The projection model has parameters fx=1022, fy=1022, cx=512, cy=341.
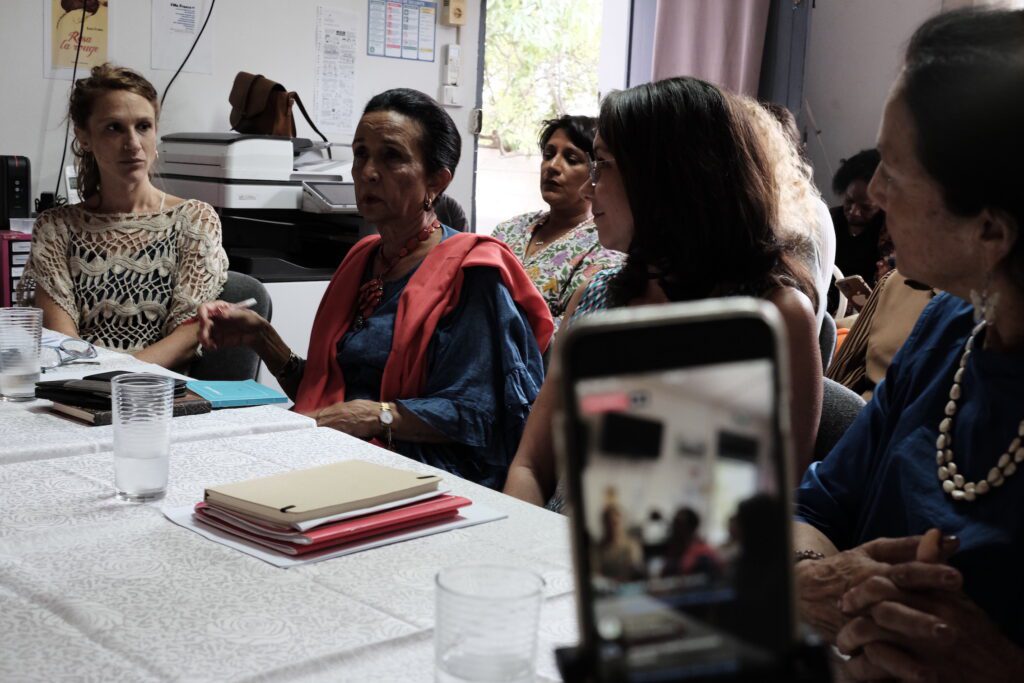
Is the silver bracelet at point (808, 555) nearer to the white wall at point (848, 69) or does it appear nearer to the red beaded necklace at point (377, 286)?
the red beaded necklace at point (377, 286)

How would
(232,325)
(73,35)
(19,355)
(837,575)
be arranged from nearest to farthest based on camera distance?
(837,575) → (19,355) → (232,325) → (73,35)

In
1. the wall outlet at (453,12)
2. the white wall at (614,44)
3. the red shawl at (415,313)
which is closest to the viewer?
the red shawl at (415,313)

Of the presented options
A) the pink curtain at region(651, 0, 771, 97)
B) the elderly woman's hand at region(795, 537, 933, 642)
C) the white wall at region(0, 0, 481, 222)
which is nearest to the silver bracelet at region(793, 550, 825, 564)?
the elderly woman's hand at region(795, 537, 933, 642)

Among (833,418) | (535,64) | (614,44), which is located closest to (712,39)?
(614,44)

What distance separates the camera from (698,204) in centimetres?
159

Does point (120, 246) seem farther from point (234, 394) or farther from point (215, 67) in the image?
point (215, 67)

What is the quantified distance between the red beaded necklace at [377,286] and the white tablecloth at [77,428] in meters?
0.47

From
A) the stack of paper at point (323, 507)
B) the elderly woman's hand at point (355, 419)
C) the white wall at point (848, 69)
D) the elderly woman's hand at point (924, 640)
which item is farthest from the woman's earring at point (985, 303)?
the white wall at point (848, 69)

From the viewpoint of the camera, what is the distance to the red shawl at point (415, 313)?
2016 mm

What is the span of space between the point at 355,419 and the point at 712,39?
3.65m

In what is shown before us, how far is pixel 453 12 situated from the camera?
14.0 feet

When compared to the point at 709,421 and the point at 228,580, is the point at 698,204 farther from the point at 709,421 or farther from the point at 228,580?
the point at 709,421

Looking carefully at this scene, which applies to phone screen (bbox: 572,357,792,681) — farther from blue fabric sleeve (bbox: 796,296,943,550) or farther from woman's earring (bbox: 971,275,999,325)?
blue fabric sleeve (bbox: 796,296,943,550)

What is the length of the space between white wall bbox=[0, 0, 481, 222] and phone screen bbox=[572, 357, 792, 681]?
11.4 feet
